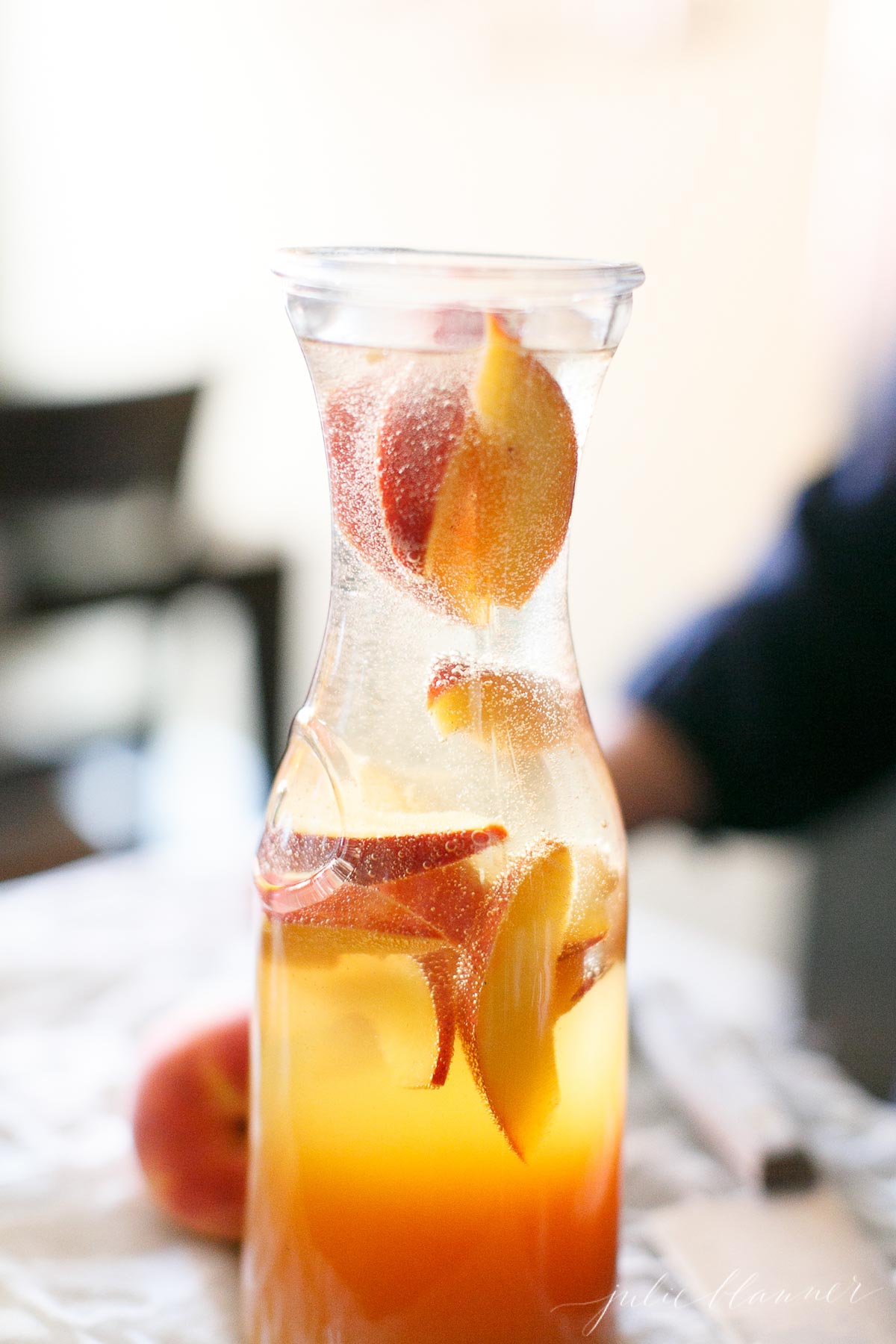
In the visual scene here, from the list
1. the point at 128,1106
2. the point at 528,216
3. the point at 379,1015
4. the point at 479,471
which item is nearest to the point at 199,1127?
the point at 128,1106

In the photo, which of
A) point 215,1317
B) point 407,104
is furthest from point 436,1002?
point 407,104

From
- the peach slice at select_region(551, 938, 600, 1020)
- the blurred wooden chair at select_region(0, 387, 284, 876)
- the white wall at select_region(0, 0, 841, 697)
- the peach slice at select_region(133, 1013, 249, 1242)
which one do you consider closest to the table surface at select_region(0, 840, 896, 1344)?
the peach slice at select_region(133, 1013, 249, 1242)

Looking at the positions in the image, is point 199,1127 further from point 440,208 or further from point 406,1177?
point 440,208

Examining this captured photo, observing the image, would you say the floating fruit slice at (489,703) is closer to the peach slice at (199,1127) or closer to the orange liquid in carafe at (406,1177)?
the orange liquid in carafe at (406,1177)

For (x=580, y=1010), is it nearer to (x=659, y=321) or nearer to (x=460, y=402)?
(x=460, y=402)

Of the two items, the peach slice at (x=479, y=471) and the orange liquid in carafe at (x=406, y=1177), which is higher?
the peach slice at (x=479, y=471)

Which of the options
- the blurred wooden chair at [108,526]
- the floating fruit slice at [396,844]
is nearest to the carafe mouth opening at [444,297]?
the floating fruit slice at [396,844]

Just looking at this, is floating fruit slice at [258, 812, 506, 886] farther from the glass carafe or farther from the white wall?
the white wall
